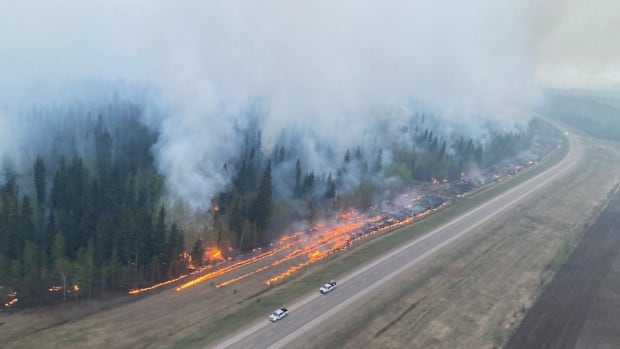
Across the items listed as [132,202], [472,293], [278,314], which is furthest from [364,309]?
[132,202]

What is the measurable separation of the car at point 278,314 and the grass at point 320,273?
2345 mm

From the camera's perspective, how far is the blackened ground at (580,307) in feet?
260

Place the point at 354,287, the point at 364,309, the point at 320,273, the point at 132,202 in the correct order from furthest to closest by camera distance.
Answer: the point at 132,202, the point at 320,273, the point at 354,287, the point at 364,309

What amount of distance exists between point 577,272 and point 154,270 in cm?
9186

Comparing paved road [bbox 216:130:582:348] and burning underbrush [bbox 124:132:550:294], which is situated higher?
paved road [bbox 216:130:582:348]

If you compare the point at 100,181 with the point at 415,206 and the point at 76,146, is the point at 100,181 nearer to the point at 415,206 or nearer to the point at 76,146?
the point at 76,146

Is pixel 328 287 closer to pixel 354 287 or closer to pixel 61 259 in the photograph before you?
pixel 354 287

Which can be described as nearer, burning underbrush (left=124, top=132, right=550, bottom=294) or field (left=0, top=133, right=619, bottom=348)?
field (left=0, top=133, right=619, bottom=348)

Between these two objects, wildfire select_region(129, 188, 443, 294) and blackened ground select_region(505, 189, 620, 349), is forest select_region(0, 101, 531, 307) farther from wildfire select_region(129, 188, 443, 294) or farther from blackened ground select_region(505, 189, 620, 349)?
blackened ground select_region(505, 189, 620, 349)

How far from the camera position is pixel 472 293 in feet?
Result: 301

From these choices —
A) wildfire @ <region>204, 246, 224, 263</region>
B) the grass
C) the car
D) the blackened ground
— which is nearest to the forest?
wildfire @ <region>204, 246, 224, 263</region>

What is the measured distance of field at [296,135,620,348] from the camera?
75812mm

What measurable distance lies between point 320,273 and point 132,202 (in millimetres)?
45737

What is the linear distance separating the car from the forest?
84.0ft
